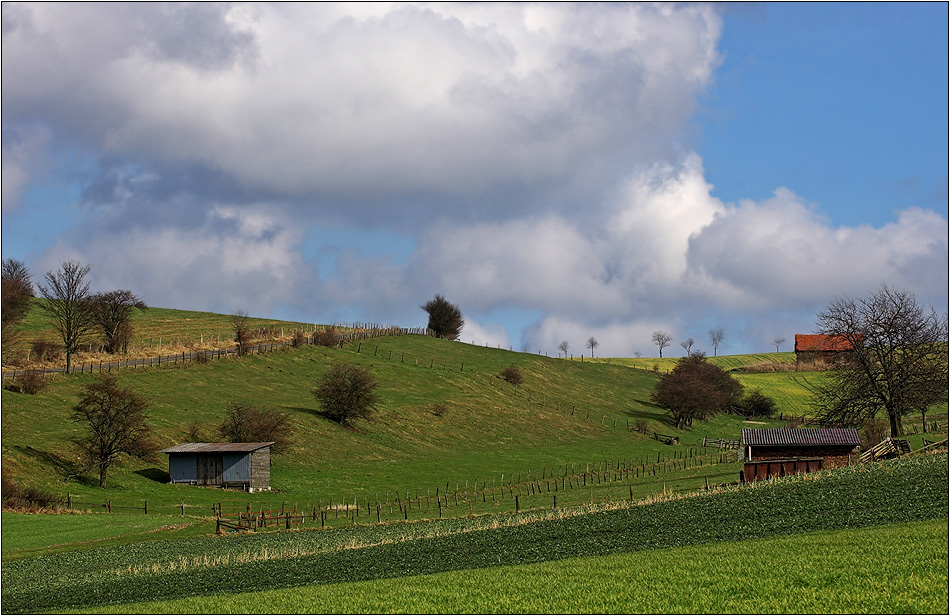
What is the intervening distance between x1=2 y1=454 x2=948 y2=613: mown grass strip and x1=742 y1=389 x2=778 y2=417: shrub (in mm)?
101316

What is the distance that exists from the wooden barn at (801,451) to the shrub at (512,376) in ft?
233

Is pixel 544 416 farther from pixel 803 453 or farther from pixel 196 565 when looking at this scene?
pixel 196 565

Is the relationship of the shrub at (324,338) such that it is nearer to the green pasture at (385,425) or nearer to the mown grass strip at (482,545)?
the green pasture at (385,425)

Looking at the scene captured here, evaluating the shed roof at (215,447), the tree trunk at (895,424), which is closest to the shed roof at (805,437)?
the tree trunk at (895,424)

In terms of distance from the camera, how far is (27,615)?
2745 centimetres

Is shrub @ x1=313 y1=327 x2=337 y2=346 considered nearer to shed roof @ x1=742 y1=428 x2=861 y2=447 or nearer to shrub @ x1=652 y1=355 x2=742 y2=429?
shrub @ x1=652 y1=355 x2=742 y2=429

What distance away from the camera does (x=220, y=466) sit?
Answer: 70.8 m

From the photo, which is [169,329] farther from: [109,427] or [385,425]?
[109,427]

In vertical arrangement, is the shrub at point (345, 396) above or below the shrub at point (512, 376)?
below

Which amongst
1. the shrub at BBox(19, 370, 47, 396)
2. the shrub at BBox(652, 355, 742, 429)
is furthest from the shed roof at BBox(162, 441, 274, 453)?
the shrub at BBox(652, 355, 742, 429)

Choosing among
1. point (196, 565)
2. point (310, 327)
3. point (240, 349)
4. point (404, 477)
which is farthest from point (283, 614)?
point (310, 327)

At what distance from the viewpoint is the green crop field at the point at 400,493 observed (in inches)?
1214

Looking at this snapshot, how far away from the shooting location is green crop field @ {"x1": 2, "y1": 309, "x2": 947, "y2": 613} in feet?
101

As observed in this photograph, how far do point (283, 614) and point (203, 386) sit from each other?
75.3 metres
